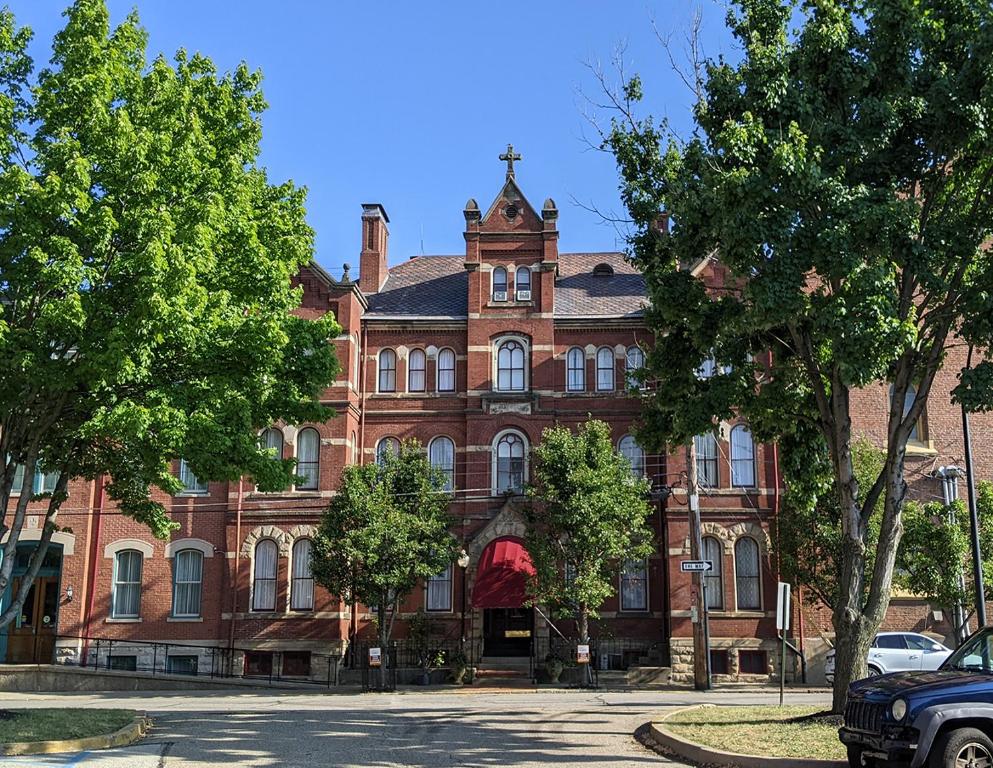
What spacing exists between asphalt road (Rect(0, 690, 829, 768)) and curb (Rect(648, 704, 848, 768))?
15.0 inches

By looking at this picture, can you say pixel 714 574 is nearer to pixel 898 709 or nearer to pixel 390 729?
pixel 390 729

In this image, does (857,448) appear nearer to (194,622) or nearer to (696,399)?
(696,399)

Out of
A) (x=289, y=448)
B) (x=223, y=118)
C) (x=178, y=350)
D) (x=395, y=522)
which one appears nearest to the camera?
(x=178, y=350)

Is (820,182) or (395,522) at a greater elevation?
(820,182)

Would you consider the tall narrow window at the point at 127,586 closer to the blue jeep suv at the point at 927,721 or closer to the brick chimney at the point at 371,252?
the brick chimney at the point at 371,252

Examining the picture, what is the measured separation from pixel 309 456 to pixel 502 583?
7.97 meters

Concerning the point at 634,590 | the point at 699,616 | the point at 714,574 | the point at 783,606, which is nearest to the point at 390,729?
the point at 783,606

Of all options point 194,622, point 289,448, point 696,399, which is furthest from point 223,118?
point 194,622

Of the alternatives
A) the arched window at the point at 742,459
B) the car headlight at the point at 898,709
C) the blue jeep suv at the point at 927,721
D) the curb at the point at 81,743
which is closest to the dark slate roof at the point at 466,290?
the arched window at the point at 742,459

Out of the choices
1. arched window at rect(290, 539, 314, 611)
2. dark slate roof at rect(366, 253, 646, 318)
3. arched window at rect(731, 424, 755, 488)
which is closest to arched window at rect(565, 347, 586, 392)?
dark slate roof at rect(366, 253, 646, 318)

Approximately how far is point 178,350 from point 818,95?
11434 mm

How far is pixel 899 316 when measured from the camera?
14.9m

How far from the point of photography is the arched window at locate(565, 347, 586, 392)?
114 feet

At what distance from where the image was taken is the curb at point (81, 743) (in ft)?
45.6
